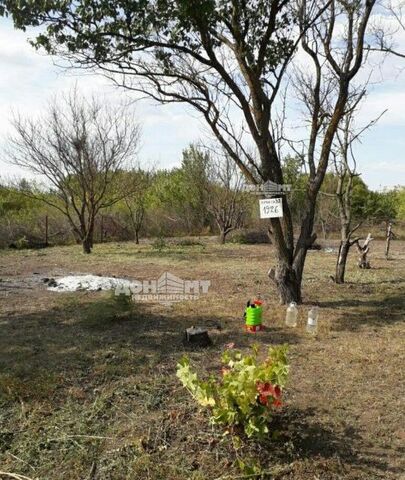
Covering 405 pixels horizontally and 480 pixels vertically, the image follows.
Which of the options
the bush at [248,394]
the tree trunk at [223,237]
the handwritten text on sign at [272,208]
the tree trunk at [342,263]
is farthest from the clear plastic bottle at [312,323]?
the tree trunk at [223,237]

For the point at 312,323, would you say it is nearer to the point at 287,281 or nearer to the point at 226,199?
the point at 287,281

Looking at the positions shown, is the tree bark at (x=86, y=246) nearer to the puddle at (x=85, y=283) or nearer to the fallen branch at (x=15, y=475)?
the puddle at (x=85, y=283)

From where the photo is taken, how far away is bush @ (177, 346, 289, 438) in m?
2.30

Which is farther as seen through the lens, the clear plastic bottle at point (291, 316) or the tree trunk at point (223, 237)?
the tree trunk at point (223, 237)

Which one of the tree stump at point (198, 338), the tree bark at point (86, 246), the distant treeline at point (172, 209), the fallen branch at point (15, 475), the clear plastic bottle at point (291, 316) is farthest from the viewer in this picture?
the distant treeline at point (172, 209)

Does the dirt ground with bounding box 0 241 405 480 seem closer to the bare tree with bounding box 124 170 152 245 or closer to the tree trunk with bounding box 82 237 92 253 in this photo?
the tree trunk with bounding box 82 237 92 253

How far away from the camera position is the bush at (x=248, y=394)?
2305mm

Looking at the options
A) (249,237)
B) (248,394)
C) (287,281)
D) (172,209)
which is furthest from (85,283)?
(172,209)

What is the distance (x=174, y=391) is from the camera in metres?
3.12

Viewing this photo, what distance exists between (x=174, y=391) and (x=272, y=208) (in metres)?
2.86

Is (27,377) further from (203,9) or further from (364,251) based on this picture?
(364,251)

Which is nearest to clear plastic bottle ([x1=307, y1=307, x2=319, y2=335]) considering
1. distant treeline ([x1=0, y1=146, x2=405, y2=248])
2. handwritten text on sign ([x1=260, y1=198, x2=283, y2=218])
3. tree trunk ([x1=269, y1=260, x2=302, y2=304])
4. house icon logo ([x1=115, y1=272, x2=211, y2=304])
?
tree trunk ([x1=269, y1=260, x2=302, y2=304])

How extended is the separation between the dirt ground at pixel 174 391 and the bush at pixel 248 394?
15 cm

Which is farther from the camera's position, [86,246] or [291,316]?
[86,246]
